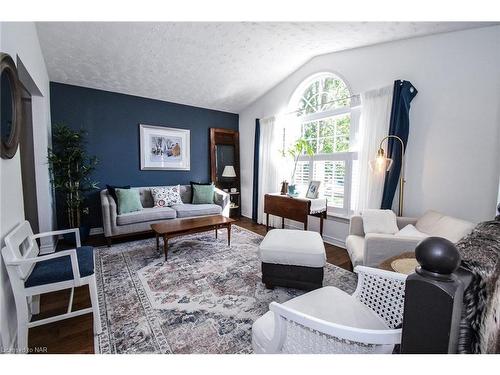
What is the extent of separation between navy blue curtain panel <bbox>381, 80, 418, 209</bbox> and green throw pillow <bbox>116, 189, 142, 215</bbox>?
3506 millimetres

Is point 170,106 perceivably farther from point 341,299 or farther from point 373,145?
point 341,299

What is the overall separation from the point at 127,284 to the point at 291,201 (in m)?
2.35

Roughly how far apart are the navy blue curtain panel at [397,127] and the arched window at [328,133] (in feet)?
1.77

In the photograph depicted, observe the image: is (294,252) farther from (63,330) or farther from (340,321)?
(63,330)

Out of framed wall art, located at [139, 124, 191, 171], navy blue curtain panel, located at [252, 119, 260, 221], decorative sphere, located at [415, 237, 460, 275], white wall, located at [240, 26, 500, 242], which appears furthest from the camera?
navy blue curtain panel, located at [252, 119, 260, 221]

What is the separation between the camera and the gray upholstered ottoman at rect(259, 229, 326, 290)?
6.09 feet

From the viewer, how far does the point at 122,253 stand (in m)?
2.82

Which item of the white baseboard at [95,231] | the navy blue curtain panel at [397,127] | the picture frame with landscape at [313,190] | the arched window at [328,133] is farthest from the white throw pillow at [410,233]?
the white baseboard at [95,231]

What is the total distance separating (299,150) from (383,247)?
6.88 ft

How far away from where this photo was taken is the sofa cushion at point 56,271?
1.35 metres

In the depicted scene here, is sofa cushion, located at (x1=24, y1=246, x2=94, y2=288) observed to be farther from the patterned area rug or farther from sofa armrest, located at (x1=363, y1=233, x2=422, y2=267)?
sofa armrest, located at (x1=363, y1=233, x2=422, y2=267)

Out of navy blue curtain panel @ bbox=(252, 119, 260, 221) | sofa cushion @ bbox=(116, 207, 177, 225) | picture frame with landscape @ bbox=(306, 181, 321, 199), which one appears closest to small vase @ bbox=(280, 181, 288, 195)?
picture frame with landscape @ bbox=(306, 181, 321, 199)

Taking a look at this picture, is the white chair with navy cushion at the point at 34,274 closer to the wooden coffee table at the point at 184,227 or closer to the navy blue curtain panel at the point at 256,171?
the wooden coffee table at the point at 184,227
